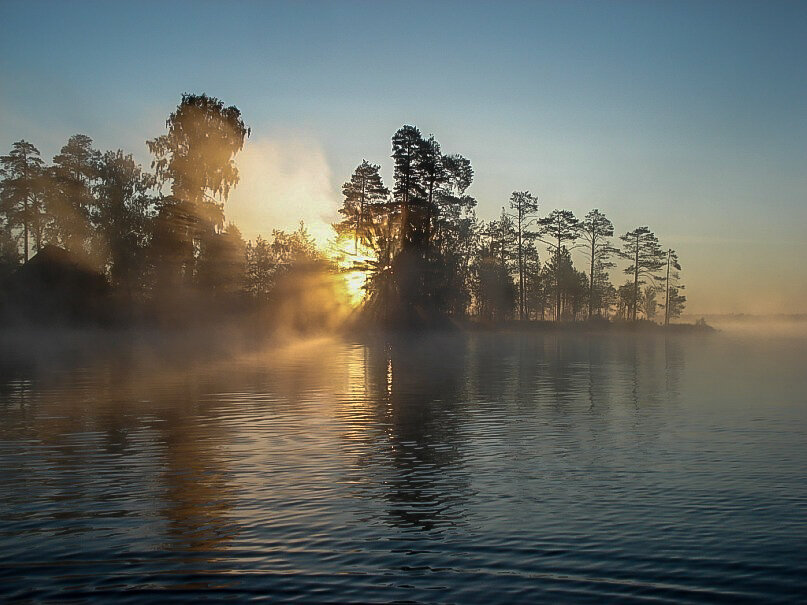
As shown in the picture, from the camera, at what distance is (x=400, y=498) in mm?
12352

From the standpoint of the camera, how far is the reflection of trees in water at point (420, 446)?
1166 cm

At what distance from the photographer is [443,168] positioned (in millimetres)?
92875

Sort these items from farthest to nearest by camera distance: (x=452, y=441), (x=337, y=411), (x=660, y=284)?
(x=660, y=284), (x=337, y=411), (x=452, y=441)

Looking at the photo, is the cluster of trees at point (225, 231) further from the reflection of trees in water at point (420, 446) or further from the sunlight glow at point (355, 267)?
the reflection of trees in water at point (420, 446)

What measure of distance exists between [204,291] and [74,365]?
3528 cm

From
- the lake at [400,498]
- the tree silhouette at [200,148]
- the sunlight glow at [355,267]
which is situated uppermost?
the tree silhouette at [200,148]

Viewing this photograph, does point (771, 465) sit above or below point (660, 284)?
below

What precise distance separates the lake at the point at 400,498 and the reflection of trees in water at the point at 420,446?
0.08m

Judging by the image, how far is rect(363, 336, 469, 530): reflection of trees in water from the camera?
38.3ft

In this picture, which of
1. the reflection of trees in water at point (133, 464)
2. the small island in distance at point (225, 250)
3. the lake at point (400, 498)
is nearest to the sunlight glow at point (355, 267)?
the small island in distance at point (225, 250)

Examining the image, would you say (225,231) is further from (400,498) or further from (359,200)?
(400,498)

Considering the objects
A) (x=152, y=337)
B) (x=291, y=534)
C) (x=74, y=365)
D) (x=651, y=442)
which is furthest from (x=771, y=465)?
(x=152, y=337)

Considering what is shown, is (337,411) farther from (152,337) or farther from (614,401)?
(152,337)

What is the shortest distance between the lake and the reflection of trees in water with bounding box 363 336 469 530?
77 mm
